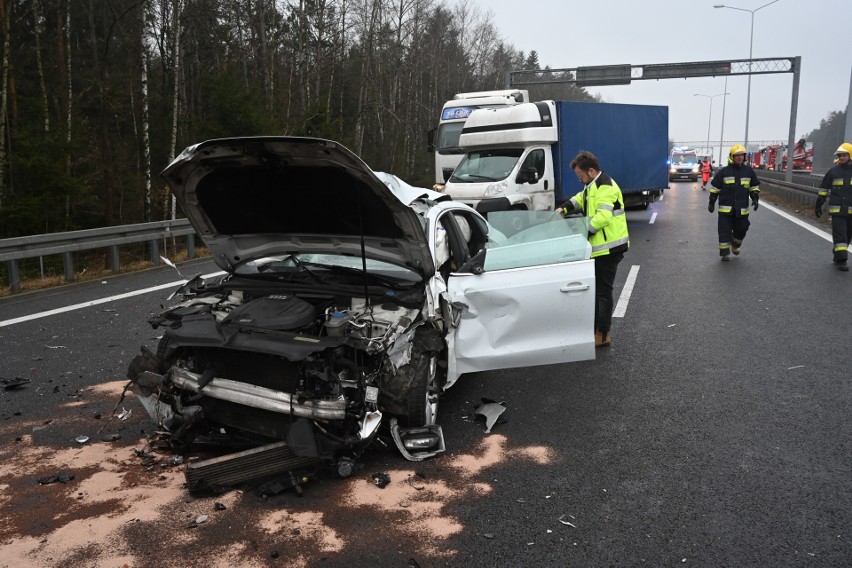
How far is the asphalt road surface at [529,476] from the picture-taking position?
3.31 m

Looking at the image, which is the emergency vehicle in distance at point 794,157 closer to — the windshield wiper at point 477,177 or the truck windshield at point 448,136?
the truck windshield at point 448,136

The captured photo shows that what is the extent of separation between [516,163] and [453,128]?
5.79 meters

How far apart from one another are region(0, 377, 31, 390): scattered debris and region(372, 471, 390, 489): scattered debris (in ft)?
11.4

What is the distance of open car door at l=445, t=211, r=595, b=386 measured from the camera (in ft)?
16.6

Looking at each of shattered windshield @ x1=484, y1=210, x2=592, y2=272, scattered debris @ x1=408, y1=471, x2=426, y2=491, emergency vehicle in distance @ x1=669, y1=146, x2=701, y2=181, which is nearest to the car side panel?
shattered windshield @ x1=484, y1=210, x2=592, y2=272

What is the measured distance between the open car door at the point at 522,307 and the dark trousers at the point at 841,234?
738cm

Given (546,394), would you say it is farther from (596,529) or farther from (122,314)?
(122,314)

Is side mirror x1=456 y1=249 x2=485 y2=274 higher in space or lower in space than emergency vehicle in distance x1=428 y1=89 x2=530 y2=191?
lower

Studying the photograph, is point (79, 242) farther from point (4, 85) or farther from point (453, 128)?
point (453, 128)

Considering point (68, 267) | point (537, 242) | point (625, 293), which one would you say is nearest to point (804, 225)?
point (625, 293)

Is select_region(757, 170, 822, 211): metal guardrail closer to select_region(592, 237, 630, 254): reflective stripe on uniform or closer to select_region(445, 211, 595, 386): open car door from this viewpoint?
select_region(592, 237, 630, 254): reflective stripe on uniform

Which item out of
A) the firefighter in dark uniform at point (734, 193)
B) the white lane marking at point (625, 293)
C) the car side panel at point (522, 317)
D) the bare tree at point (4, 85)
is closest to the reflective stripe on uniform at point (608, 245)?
the car side panel at point (522, 317)

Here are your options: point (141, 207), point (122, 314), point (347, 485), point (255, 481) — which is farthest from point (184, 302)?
point (141, 207)

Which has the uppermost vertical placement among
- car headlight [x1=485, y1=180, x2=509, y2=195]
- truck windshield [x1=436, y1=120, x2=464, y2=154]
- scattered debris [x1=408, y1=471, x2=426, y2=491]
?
truck windshield [x1=436, y1=120, x2=464, y2=154]
